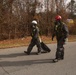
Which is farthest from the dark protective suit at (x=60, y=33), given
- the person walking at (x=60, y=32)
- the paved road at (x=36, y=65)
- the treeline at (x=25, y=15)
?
the treeline at (x=25, y=15)

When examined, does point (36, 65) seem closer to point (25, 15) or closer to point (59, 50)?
point (59, 50)

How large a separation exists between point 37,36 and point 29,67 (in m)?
3.08

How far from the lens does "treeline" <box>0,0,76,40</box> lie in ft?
66.6

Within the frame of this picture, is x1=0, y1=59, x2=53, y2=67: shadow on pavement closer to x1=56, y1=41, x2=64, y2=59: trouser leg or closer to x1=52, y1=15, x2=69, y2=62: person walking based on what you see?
x1=56, y1=41, x2=64, y2=59: trouser leg

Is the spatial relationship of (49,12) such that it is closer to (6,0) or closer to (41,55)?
(6,0)

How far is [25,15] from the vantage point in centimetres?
2262

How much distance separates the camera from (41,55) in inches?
447

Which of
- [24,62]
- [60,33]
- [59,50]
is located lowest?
[24,62]

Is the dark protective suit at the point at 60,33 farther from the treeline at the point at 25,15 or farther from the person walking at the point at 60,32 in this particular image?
the treeline at the point at 25,15

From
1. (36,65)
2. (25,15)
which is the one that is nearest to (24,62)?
(36,65)

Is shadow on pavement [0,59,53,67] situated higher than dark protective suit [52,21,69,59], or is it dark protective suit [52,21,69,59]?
dark protective suit [52,21,69,59]

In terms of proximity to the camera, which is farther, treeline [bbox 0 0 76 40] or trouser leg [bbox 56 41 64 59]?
treeline [bbox 0 0 76 40]

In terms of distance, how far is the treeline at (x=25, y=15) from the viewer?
66.6ft

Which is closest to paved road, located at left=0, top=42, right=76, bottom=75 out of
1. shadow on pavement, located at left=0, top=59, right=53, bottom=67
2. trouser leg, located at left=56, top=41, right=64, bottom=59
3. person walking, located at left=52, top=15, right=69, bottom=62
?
shadow on pavement, located at left=0, top=59, right=53, bottom=67
